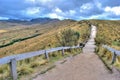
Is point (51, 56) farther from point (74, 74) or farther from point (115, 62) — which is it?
point (74, 74)

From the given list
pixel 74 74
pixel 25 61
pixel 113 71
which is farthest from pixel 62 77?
pixel 25 61

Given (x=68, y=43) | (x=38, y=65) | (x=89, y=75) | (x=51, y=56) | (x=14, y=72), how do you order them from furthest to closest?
(x=68, y=43) → (x=51, y=56) → (x=38, y=65) → (x=89, y=75) → (x=14, y=72)

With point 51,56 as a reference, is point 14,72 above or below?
above

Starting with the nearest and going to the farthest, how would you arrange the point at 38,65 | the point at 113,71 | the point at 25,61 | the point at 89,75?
1. the point at 89,75
2. the point at 113,71
3. the point at 38,65
4. the point at 25,61

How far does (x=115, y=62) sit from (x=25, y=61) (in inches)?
188

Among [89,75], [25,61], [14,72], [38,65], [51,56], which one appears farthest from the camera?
[51,56]

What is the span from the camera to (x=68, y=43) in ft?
93.6

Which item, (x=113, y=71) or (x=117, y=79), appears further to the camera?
(x=113, y=71)

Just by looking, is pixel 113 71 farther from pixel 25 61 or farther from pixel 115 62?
pixel 25 61

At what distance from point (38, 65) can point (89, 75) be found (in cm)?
355

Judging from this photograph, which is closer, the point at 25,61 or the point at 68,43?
the point at 25,61

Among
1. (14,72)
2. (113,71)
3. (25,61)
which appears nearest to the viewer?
(14,72)

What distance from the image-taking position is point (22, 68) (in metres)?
11.5

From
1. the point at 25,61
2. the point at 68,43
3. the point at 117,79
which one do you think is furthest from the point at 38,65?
the point at 68,43
